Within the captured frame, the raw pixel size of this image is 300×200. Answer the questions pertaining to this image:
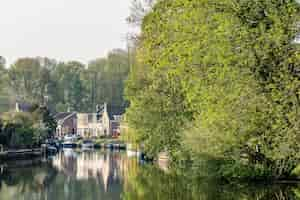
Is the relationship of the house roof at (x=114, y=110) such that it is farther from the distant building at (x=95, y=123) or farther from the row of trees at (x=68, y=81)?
the row of trees at (x=68, y=81)

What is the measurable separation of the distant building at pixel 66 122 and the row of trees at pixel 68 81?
2328 millimetres

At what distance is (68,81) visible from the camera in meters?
112

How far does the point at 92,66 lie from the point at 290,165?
87930 mm

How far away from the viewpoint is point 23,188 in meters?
32.5

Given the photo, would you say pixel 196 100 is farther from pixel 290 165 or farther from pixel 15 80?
pixel 15 80

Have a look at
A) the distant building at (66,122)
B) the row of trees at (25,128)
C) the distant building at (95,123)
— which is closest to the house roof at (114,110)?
the distant building at (95,123)

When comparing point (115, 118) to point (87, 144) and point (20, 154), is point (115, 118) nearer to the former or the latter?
point (87, 144)

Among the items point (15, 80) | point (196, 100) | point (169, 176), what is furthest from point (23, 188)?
point (15, 80)

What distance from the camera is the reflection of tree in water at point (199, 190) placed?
23.3 metres

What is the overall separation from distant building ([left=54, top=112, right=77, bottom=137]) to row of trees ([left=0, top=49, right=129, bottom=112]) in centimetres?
233

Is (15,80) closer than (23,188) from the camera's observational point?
No

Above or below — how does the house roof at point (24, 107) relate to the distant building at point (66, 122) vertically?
above

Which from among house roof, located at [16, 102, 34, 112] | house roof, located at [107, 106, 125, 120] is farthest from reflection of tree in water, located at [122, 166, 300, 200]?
house roof, located at [107, 106, 125, 120]

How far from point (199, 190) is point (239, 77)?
16.5ft
